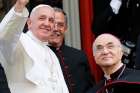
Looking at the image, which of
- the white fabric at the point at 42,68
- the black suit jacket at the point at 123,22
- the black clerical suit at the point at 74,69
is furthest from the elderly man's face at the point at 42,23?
the black suit jacket at the point at 123,22

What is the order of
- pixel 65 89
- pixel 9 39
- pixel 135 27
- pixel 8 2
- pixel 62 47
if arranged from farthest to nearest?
1. pixel 8 2
2. pixel 135 27
3. pixel 62 47
4. pixel 65 89
5. pixel 9 39

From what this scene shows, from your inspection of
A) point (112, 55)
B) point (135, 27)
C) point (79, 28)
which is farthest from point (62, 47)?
point (79, 28)

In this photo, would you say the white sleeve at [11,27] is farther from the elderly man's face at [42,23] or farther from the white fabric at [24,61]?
the elderly man's face at [42,23]

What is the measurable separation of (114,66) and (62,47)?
635 mm

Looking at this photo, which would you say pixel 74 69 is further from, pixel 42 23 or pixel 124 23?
pixel 124 23

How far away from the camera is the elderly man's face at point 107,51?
16.8ft

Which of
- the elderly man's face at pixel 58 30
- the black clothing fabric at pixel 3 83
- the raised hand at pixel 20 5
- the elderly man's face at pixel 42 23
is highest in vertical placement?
the raised hand at pixel 20 5

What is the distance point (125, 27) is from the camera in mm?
6262

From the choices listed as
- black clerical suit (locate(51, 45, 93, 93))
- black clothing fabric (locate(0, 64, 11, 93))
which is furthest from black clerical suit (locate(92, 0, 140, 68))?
black clothing fabric (locate(0, 64, 11, 93))

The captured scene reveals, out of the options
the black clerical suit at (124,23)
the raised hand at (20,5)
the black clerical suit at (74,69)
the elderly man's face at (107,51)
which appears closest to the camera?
the raised hand at (20,5)

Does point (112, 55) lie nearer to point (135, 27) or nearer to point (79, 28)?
point (135, 27)

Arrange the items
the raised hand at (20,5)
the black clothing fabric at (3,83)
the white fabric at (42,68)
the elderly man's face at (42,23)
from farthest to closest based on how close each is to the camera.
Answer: the elderly man's face at (42,23)
the white fabric at (42,68)
the black clothing fabric at (3,83)
the raised hand at (20,5)

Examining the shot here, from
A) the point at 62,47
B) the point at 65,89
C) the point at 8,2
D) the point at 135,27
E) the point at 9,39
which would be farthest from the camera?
the point at 8,2

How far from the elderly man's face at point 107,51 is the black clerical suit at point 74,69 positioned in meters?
0.34
